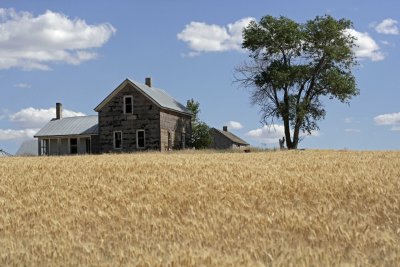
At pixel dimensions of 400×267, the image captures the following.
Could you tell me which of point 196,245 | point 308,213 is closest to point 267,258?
point 196,245

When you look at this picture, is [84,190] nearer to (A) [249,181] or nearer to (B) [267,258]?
(A) [249,181]

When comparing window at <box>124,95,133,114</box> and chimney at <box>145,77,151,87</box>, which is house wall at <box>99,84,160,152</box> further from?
chimney at <box>145,77,151,87</box>

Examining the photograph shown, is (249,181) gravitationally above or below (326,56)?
below

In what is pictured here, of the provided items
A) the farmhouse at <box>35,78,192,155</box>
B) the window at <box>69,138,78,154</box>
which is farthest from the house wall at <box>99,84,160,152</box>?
the window at <box>69,138,78,154</box>

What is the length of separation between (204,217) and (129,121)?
4090cm

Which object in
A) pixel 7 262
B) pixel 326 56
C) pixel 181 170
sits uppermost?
pixel 326 56

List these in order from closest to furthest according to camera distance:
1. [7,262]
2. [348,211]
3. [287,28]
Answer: [7,262] < [348,211] < [287,28]

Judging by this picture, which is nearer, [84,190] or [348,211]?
[348,211]

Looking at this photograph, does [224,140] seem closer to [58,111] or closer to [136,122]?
[58,111]

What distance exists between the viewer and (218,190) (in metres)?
13.8

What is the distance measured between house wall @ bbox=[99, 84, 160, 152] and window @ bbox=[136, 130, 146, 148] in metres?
0.29

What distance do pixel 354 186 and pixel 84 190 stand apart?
22.6 feet

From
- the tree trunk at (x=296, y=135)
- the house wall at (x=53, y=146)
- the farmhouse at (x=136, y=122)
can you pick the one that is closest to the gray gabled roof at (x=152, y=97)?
the farmhouse at (x=136, y=122)

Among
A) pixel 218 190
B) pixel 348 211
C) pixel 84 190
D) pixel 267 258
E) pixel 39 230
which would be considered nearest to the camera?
pixel 267 258
